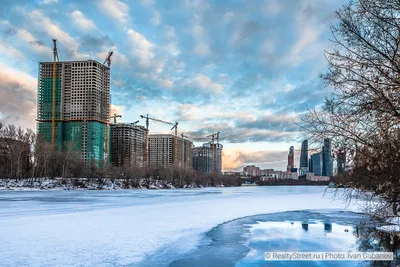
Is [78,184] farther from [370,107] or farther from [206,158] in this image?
[206,158]

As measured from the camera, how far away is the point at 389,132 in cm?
560

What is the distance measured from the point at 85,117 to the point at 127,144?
20107 millimetres

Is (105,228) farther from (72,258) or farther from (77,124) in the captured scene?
(77,124)

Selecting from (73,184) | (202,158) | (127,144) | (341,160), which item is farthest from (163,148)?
(341,160)

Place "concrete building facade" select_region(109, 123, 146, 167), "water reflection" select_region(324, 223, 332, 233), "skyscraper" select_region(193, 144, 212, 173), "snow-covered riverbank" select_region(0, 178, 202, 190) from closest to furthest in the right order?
"water reflection" select_region(324, 223, 332, 233), "snow-covered riverbank" select_region(0, 178, 202, 190), "concrete building facade" select_region(109, 123, 146, 167), "skyscraper" select_region(193, 144, 212, 173)

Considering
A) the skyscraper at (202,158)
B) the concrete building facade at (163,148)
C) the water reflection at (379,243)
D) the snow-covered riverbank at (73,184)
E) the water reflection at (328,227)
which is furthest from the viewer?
the skyscraper at (202,158)

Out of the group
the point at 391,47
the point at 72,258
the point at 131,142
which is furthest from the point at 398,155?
the point at 131,142

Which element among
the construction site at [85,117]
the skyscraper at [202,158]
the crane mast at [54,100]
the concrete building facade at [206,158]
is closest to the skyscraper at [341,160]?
the construction site at [85,117]

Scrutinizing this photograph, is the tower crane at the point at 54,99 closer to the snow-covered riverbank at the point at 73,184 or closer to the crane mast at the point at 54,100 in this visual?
the crane mast at the point at 54,100

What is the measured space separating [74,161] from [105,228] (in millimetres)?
61231

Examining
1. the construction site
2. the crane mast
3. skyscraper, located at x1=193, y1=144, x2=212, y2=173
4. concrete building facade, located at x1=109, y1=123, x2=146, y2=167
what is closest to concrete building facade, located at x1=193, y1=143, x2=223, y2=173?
skyscraper, located at x1=193, y1=144, x2=212, y2=173

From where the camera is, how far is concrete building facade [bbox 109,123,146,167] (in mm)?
125812

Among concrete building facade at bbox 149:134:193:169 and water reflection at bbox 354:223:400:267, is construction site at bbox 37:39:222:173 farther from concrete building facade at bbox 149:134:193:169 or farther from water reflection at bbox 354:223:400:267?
water reflection at bbox 354:223:400:267

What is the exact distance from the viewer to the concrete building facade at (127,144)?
126 metres
